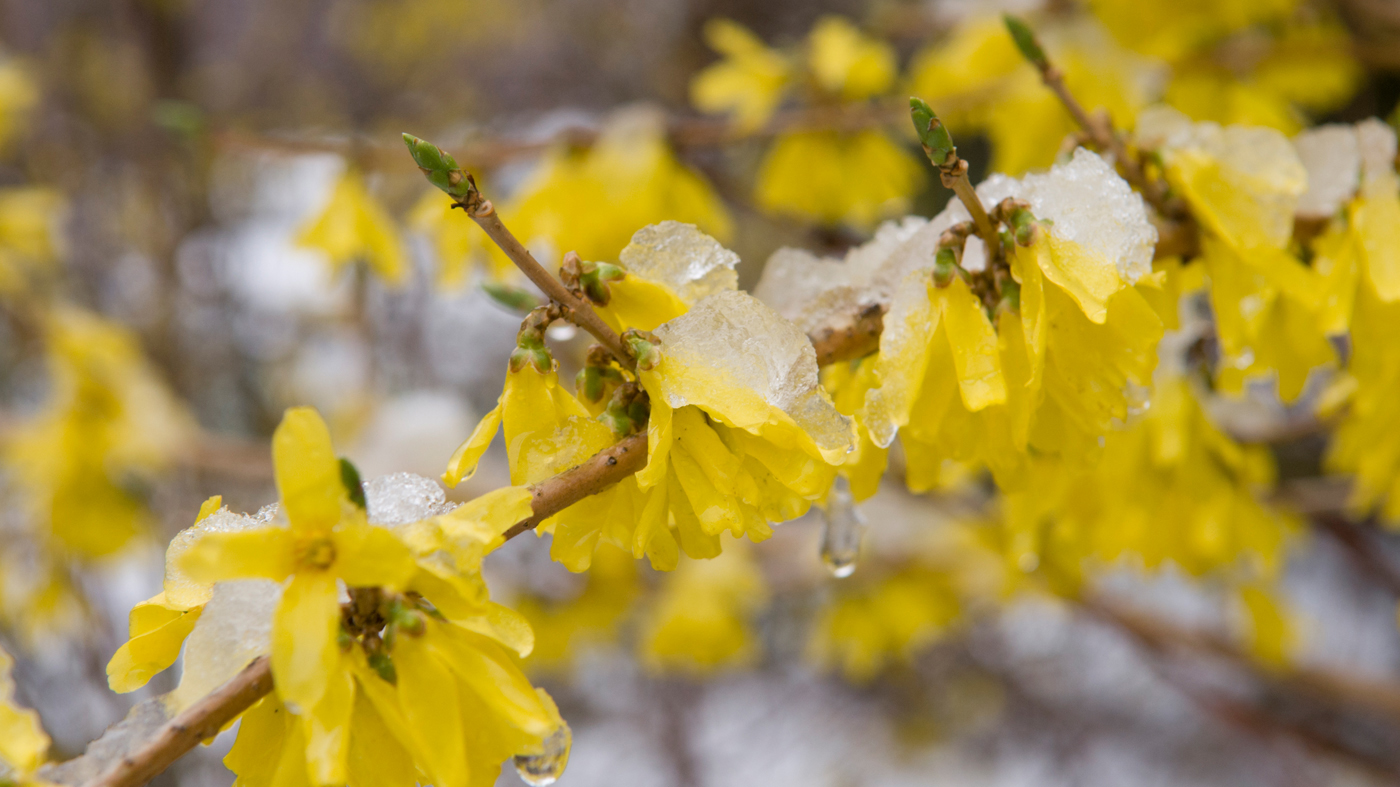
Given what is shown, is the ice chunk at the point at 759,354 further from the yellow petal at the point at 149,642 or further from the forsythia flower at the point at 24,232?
the forsythia flower at the point at 24,232

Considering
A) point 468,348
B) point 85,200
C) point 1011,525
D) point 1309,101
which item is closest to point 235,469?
point 468,348

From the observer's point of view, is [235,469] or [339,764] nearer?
[339,764]

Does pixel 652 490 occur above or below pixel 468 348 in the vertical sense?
above

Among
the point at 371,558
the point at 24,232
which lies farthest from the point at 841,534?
the point at 24,232

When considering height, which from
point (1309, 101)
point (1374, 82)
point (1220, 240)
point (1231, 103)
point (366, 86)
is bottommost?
point (1374, 82)

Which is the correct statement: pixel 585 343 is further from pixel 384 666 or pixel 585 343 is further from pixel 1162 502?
pixel 384 666

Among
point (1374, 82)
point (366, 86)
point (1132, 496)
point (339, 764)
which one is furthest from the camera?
point (366, 86)

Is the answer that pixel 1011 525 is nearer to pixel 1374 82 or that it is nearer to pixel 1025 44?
pixel 1025 44
